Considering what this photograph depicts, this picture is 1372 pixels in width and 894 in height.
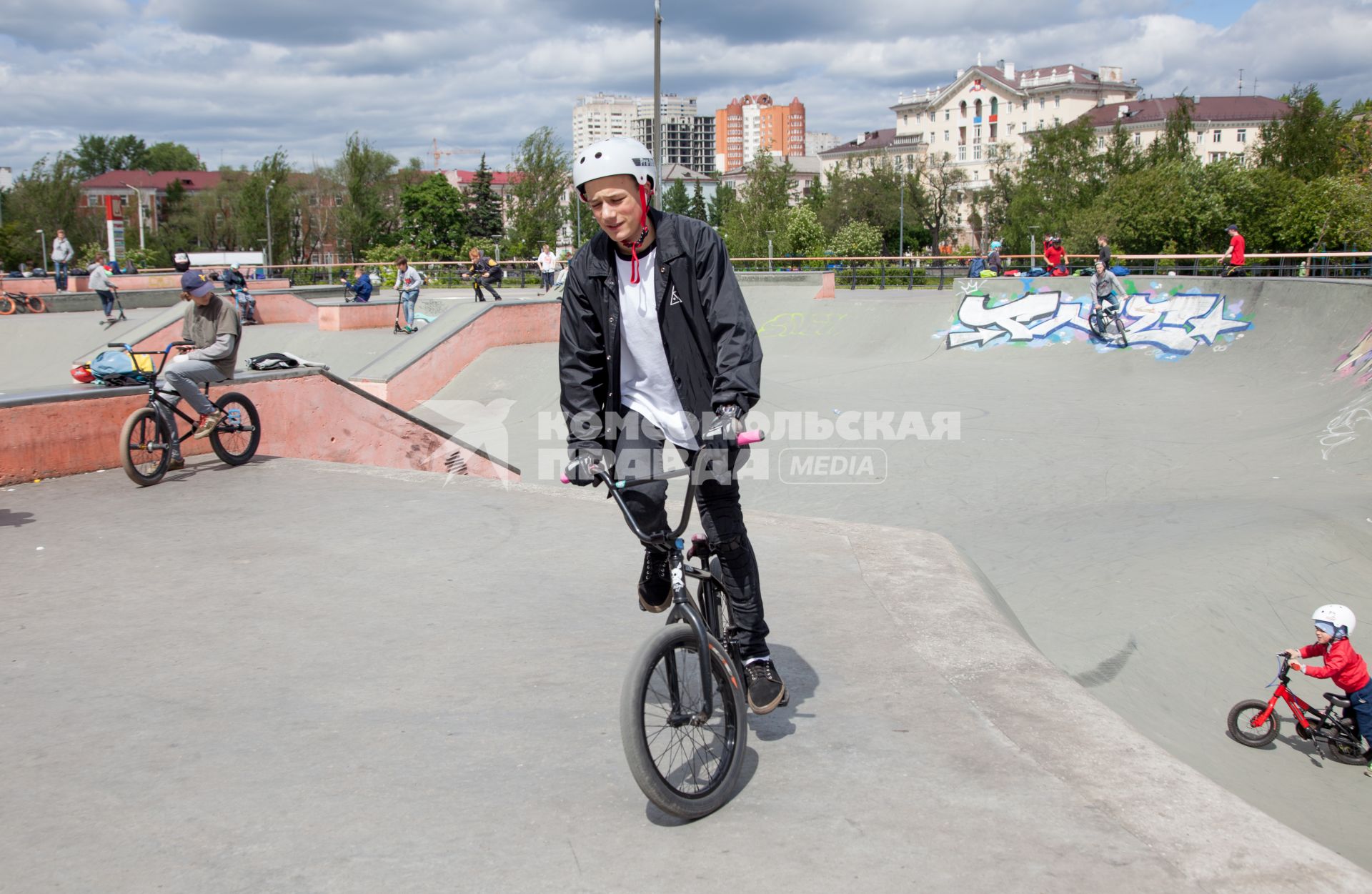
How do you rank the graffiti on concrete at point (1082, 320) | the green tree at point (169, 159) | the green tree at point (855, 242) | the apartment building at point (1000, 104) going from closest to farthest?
the graffiti on concrete at point (1082, 320) → the green tree at point (855, 242) → the apartment building at point (1000, 104) → the green tree at point (169, 159)

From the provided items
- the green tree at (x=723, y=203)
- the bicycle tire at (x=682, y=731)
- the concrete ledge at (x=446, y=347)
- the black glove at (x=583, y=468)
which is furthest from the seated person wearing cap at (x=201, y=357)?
the green tree at (x=723, y=203)

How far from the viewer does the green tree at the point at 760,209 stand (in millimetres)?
81625

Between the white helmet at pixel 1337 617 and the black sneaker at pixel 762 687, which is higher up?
the black sneaker at pixel 762 687

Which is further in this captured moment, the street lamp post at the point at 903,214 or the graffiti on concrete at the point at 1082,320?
the street lamp post at the point at 903,214

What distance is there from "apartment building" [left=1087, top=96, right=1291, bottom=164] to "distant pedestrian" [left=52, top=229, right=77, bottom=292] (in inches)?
4122

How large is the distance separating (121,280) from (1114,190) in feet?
185

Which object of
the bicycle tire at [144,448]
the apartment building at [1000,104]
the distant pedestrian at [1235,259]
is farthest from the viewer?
the apartment building at [1000,104]

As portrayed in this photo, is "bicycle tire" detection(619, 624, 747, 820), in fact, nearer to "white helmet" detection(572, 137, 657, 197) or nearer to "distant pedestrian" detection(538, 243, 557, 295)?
"white helmet" detection(572, 137, 657, 197)

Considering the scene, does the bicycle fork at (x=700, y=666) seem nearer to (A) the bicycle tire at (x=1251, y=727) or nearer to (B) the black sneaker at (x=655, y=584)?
(B) the black sneaker at (x=655, y=584)

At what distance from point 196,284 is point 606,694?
5699 millimetres

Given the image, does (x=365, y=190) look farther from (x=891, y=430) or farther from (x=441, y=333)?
(x=891, y=430)

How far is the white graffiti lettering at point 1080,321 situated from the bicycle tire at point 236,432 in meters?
17.0

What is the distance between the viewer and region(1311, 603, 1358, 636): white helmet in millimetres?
5809

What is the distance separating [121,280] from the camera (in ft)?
126
